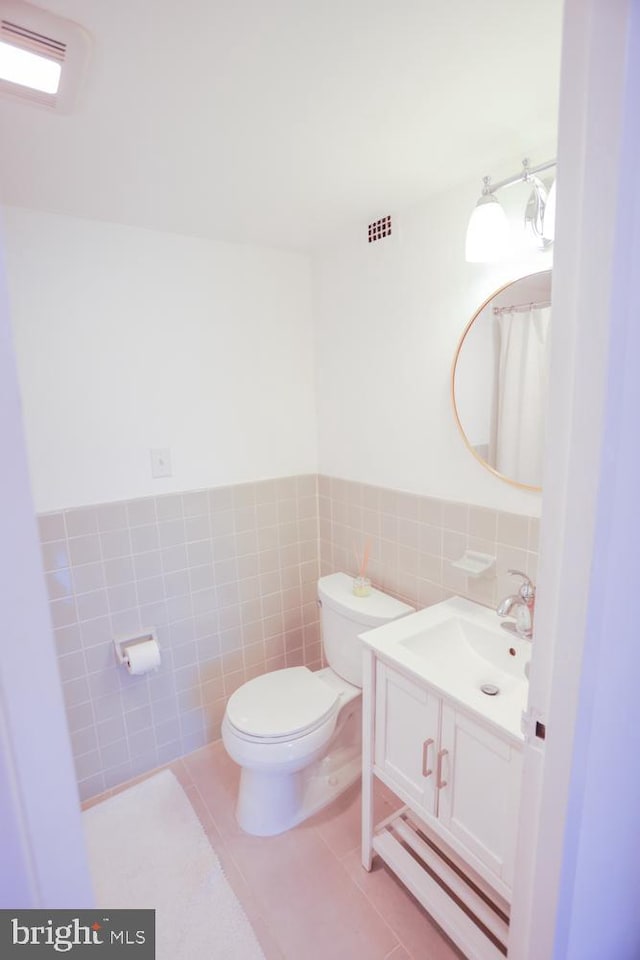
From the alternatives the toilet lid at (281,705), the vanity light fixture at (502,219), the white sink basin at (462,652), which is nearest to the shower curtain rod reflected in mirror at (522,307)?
the vanity light fixture at (502,219)

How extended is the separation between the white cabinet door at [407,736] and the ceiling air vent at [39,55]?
5.37ft

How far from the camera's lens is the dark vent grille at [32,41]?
82 cm

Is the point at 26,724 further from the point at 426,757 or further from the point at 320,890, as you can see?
the point at 320,890

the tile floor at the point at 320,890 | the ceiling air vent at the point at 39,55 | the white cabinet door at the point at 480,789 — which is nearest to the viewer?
the ceiling air vent at the point at 39,55

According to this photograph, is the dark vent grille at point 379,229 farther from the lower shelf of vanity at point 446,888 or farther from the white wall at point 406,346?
the lower shelf of vanity at point 446,888

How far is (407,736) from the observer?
4.38 feet

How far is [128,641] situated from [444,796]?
1.28m

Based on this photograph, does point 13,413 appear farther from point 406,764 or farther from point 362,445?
point 362,445

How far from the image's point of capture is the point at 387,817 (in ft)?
5.57

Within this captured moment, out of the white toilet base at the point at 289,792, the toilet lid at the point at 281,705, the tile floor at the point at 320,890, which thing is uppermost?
the toilet lid at the point at 281,705

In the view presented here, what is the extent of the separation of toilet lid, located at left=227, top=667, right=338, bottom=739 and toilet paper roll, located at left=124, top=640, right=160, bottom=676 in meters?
0.34

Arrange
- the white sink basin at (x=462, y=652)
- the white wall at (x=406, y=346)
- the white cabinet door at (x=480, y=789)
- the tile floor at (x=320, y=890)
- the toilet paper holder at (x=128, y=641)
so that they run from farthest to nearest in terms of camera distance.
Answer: the toilet paper holder at (x=128, y=641), the white wall at (x=406, y=346), the tile floor at (x=320, y=890), the white sink basin at (x=462, y=652), the white cabinet door at (x=480, y=789)

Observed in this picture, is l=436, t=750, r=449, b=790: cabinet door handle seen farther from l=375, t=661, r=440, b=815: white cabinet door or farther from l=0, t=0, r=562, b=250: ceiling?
l=0, t=0, r=562, b=250: ceiling

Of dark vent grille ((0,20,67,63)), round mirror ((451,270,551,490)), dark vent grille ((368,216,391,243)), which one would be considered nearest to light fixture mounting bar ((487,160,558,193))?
round mirror ((451,270,551,490))
